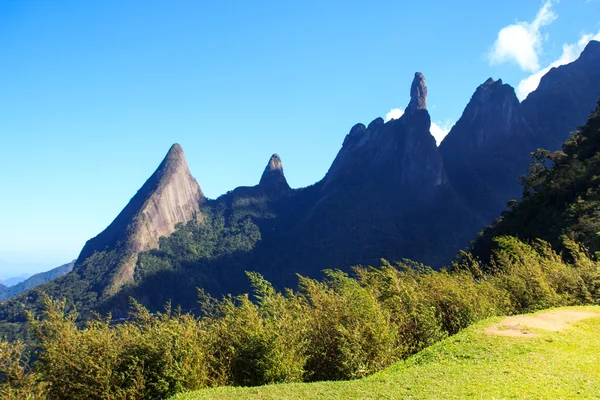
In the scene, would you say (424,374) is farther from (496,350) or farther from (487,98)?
(487,98)

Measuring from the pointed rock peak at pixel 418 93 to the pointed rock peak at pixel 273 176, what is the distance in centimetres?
5007

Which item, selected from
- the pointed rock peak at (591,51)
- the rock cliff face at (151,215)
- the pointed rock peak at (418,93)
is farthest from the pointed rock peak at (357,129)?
the pointed rock peak at (591,51)

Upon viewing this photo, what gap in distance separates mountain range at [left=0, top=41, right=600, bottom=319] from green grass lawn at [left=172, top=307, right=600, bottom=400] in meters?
76.3

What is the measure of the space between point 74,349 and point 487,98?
124 meters

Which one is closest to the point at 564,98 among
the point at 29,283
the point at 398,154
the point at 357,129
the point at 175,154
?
the point at 398,154

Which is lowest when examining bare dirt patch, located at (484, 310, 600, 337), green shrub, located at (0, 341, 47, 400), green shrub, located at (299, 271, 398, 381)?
bare dirt patch, located at (484, 310, 600, 337)

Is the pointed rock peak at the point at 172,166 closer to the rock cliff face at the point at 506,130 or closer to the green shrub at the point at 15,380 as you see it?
the rock cliff face at the point at 506,130

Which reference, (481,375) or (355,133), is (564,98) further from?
(481,375)

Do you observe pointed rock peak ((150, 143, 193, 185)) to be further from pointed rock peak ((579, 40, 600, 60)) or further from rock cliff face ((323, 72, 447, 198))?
pointed rock peak ((579, 40, 600, 60))

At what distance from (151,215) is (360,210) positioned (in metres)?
56.3

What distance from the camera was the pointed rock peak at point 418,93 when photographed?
112875mm

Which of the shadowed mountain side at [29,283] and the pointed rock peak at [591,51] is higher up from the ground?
the pointed rock peak at [591,51]

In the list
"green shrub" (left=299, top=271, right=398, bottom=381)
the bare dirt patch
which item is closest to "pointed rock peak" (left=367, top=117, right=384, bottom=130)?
the bare dirt patch

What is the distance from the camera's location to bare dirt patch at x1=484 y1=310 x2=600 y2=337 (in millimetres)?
10188
